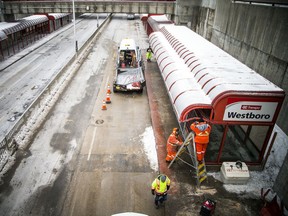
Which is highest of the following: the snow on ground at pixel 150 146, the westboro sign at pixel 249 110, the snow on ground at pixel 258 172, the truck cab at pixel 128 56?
the westboro sign at pixel 249 110

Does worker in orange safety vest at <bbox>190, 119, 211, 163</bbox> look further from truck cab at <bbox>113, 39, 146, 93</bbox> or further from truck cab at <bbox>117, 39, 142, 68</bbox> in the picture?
truck cab at <bbox>117, 39, 142, 68</bbox>

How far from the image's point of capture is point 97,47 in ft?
104

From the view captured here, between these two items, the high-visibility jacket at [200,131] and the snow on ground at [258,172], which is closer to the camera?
the high-visibility jacket at [200,131]

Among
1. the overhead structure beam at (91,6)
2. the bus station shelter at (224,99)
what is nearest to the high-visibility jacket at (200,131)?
the bus station shelter at (224,99)

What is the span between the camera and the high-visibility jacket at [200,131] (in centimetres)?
914

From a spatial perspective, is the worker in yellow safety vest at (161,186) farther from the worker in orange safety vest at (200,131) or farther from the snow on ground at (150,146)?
the snow on ground at (150,146)

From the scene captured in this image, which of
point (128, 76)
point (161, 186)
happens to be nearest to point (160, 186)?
point (161, 186)

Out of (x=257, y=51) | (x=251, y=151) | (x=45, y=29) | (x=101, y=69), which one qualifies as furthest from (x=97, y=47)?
(x=251, y=151)

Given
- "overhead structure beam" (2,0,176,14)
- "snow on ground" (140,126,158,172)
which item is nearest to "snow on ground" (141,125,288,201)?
"snow on ground" (140,126,158,172)

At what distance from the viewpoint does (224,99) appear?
9.07 metres

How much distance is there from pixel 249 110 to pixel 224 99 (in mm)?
1099

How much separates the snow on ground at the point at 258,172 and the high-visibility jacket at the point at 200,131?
73.1 inches

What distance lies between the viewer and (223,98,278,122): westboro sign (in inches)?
360

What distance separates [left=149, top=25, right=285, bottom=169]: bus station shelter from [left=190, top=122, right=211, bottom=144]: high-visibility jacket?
0.42 meters
